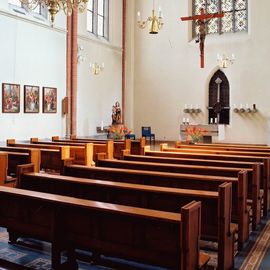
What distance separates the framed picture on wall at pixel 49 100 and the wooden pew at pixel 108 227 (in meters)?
10.5

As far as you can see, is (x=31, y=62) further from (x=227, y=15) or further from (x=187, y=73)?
(x=227, y=15)

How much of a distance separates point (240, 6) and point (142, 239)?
53.0 feet

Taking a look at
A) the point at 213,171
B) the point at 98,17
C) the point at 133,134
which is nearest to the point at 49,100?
the point at 98,17

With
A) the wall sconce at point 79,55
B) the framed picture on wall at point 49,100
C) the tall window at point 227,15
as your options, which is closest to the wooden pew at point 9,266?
the framed picture on wall at point 49,100

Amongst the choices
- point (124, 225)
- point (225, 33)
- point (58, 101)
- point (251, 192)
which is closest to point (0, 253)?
point (124, 225)

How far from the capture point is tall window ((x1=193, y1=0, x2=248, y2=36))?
16.9 metres

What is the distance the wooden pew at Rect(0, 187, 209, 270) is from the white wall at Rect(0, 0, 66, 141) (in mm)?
9075

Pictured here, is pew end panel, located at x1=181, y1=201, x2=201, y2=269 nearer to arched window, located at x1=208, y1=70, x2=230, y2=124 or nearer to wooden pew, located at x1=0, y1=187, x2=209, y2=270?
wooden pew, located at x1=0, y1=187, x2=209, y2=270

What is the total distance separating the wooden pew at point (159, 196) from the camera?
346 cm

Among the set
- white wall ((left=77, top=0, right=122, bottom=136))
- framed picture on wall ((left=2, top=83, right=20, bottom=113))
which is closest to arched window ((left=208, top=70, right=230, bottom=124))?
white wall ((left=77, top=0, right=122, bottom=136))

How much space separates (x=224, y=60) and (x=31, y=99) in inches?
304

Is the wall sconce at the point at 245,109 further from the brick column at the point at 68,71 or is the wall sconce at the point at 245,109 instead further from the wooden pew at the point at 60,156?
the wooden pew at the point at 60,156

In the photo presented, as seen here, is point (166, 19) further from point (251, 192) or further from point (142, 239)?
point (142, 239)

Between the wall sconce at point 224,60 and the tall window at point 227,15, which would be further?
the tall window at point 227,15
